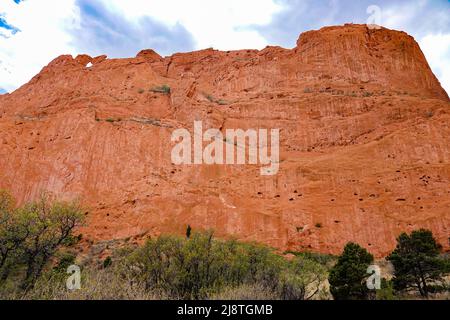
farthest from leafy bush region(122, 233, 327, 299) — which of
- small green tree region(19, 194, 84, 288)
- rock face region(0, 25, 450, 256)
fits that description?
rock face region(0, 25, 450, 256)

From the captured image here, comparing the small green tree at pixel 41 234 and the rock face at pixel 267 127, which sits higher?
the rock face at pixel 267 127

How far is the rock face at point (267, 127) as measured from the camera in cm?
3017

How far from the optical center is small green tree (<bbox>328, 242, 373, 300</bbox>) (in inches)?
635

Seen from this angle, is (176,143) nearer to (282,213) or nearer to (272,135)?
(272,135)

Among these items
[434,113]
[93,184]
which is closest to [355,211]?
[434,113]

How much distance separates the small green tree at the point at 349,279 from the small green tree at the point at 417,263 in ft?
6.56

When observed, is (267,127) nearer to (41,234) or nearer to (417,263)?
(417,263)

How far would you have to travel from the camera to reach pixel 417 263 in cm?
1816

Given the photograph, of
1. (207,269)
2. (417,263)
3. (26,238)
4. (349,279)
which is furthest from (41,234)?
(417,263)

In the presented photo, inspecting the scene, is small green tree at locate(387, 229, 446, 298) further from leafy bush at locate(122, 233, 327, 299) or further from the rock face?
the rock face

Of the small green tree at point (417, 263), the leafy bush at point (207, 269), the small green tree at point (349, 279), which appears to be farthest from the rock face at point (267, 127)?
the leafy bush at point (207, 269)

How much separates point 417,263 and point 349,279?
428 centimetres

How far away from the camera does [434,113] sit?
35969 mm

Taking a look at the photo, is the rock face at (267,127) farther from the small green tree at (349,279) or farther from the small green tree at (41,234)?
the small green tree at (41,234)
